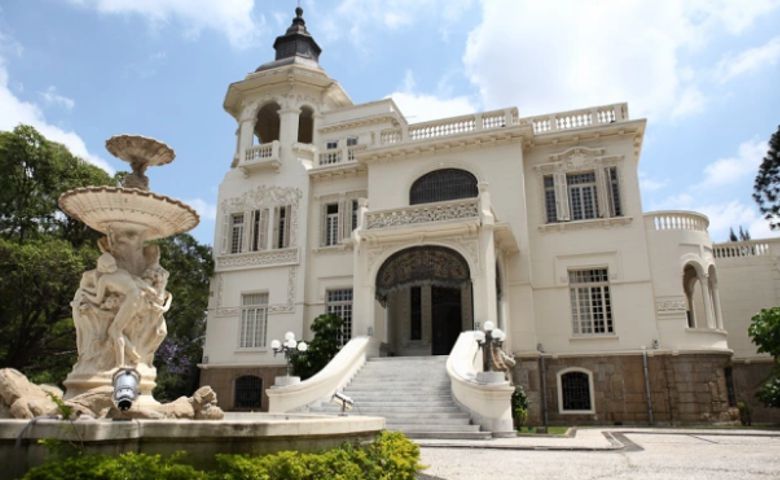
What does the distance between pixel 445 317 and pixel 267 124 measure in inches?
510

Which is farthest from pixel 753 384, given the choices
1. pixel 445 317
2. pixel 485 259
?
pixel 485 259

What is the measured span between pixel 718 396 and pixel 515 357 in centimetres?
573

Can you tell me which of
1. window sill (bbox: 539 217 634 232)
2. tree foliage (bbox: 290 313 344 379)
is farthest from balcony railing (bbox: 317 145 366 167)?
window sill (bbox: 539 217 634 232)

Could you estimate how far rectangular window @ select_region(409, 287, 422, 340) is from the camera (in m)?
19.9

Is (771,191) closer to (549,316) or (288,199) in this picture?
(549,316)

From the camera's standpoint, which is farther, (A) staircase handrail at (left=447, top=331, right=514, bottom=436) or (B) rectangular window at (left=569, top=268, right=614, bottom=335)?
(B) rectangular window at (left=569, top=268, right=614, bottom=335)

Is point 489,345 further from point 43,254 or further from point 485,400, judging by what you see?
point 43,254

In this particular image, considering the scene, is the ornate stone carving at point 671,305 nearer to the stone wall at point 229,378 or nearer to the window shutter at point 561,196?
the window shutter at point 561,196

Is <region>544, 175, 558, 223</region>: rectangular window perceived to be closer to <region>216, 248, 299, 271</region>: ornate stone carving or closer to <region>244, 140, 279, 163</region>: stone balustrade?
<region>216, 248, 299, 271</region>: ornate stone carving

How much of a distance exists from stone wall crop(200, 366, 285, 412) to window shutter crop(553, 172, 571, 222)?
11170 mm

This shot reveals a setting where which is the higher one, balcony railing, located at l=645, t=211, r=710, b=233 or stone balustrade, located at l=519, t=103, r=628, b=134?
stone balustrade, located at l=519, t=103, r=628, b=134

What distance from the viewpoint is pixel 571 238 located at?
61.8 ft

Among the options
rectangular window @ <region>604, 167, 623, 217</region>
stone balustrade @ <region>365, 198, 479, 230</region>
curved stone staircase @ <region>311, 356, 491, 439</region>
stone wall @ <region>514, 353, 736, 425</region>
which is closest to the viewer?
curved stone staircase @ <region>311, 356, 491, 439</region>

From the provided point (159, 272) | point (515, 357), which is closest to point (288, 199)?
point (515, 357)
